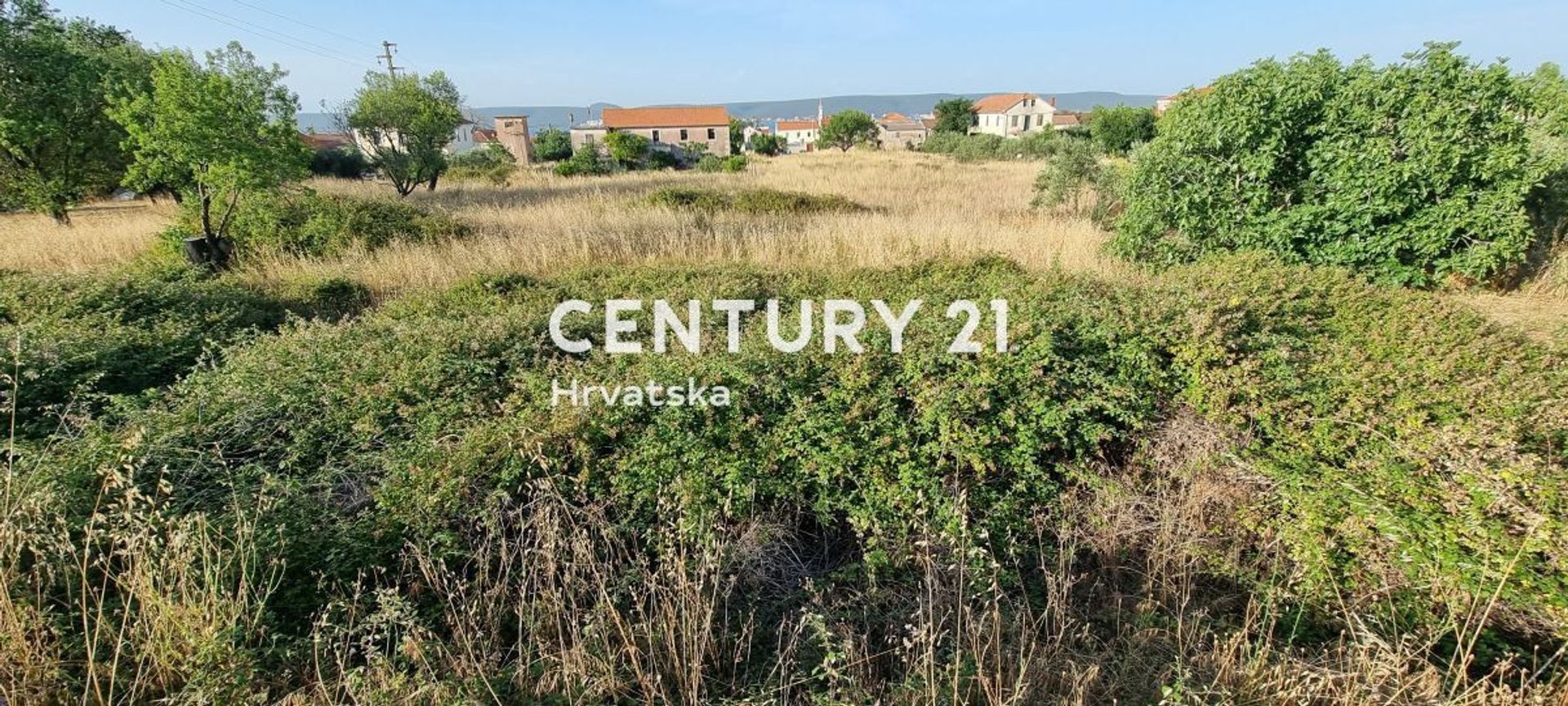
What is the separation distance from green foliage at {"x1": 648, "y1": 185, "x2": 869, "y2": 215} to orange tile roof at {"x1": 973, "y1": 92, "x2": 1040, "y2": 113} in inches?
2437

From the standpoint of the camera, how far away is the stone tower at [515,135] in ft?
154

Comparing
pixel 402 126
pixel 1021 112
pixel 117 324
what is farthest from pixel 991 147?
pixel 1021 112

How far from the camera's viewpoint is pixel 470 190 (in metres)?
20.0

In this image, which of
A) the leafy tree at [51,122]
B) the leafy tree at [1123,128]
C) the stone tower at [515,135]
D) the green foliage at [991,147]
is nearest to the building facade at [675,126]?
the stone tower at [515,135]

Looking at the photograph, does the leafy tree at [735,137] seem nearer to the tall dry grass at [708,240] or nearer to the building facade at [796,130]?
the building facade at [796,130]

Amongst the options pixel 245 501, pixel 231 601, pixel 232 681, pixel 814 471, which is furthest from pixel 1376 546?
pixel 245 501

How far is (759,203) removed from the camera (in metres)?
13.0

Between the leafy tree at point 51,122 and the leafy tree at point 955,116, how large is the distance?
51505 millimetres

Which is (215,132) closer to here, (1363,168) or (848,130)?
(1363,168)

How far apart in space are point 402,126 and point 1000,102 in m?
70.1

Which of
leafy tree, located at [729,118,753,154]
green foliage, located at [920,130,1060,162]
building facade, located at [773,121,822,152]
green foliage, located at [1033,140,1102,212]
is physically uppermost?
building facade, located at [773,121,822,152]

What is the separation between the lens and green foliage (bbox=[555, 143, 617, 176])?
86.3 feet

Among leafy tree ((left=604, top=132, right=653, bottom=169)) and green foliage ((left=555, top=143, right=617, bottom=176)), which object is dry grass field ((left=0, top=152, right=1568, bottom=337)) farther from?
leafy tree ((left=604, top=132, right=653, bottom=169))

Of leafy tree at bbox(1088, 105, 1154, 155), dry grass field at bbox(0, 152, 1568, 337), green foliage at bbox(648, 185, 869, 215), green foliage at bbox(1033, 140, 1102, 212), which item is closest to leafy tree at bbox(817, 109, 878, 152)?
leafy tree at bbox(1088, 105, 1154, 155)
